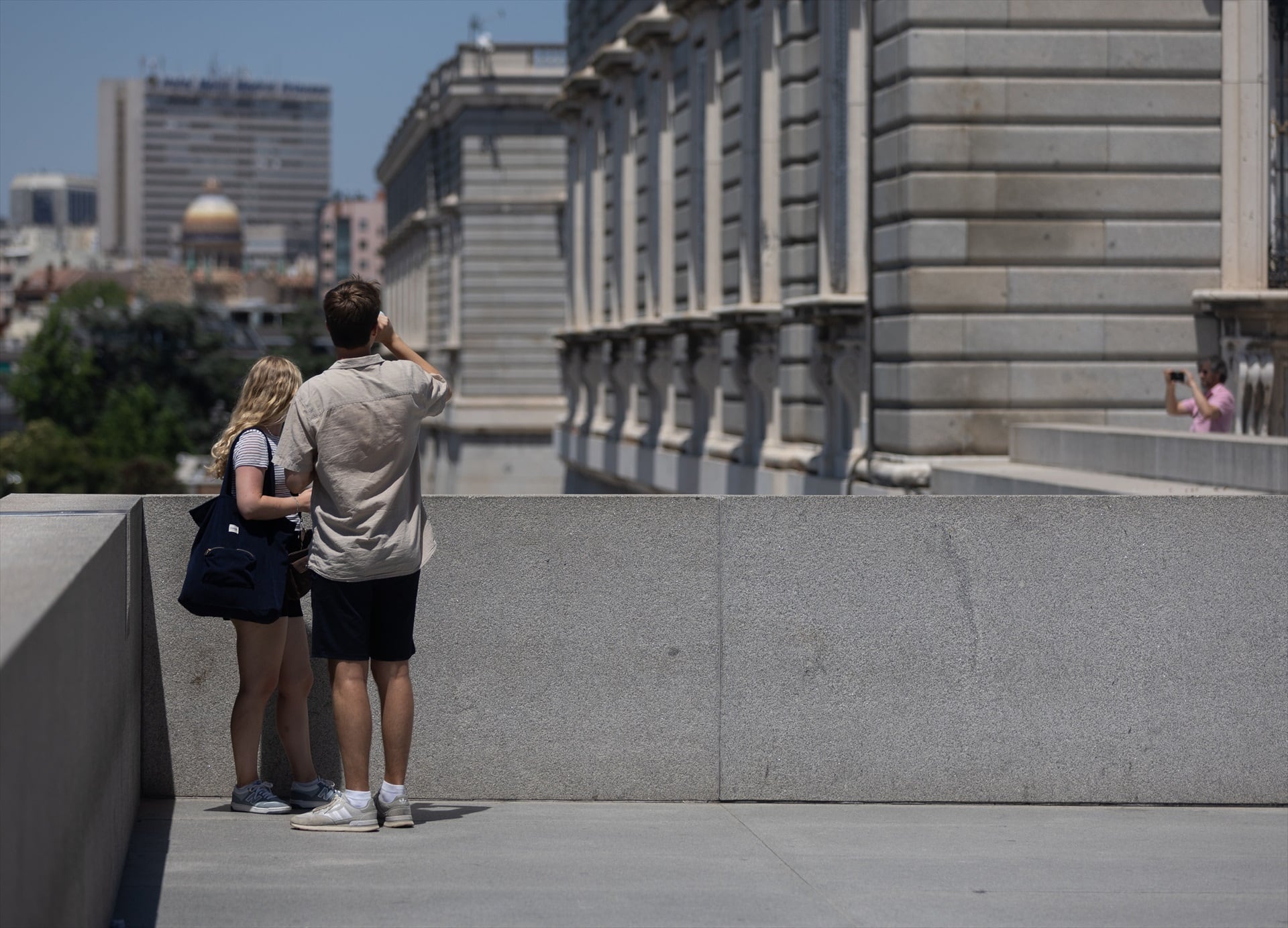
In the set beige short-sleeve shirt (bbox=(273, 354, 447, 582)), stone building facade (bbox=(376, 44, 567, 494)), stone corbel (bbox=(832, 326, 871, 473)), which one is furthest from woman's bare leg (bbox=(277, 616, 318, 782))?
stone building facade (bbox=(376, 44, 567, 494))

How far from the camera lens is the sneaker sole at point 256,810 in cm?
725

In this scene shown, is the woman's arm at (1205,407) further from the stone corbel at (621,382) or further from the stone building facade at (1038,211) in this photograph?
the stone corbel at (621,382)

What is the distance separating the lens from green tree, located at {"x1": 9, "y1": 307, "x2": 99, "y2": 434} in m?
105

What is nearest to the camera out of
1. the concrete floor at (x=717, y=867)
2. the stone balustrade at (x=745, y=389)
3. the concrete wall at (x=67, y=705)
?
the concrete wall at (x=67, y=705)

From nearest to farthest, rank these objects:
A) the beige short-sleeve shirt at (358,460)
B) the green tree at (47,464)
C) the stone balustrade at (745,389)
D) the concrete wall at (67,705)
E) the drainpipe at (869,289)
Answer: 1. the concrete wall at (67,705)
2. the beige short-sleeve shirt at (358,460)
3. the drainpipe at (869,289)
4. the stone balustrade at (745,389)
5. the green tree at (47,464)

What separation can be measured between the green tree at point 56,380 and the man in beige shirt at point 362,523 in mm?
101337

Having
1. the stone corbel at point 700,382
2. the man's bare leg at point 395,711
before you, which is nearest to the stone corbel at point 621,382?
the stone corbel at point 700,382

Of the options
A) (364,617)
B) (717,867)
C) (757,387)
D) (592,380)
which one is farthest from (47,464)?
(717,867)

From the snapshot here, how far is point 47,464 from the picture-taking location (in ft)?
284

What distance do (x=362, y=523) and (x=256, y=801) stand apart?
4.04ft

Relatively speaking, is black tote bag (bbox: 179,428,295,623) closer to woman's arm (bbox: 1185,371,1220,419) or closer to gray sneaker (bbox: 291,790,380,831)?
gray sneaker (bbox: 291,790,380,831)

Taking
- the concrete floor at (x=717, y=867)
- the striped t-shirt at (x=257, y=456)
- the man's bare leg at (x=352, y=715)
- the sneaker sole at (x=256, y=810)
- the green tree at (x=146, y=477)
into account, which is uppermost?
the striped t-shirt at (x=257, y=456)

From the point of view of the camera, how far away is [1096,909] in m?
6.18

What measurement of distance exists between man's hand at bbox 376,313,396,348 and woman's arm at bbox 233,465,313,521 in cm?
58
